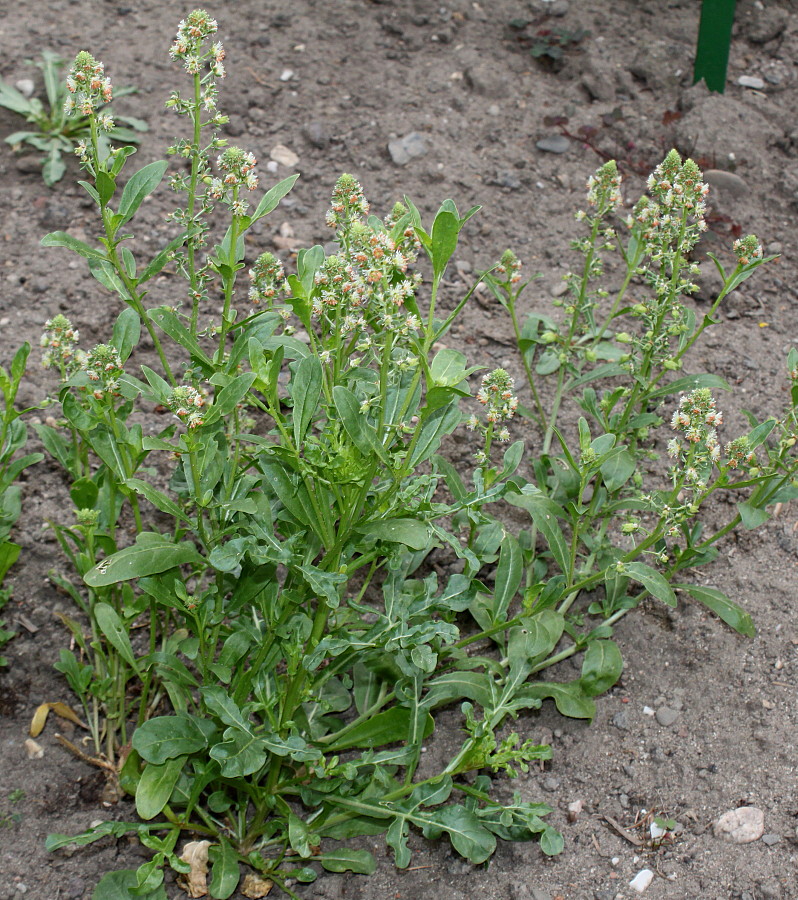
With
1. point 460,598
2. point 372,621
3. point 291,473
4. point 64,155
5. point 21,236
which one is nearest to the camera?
point 291,473

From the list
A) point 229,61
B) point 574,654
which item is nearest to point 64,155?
point 229,61

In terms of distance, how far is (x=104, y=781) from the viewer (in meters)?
3.07

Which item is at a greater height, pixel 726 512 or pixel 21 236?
pixel 21 236

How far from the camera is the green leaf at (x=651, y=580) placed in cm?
293

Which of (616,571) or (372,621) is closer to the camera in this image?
(616,571)

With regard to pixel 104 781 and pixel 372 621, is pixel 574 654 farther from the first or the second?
pixel 104 781

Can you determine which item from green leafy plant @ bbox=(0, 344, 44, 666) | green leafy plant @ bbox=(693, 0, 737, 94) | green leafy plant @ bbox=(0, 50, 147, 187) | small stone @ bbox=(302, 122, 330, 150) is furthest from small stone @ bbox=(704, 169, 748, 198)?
green leafy plant @ bbox=(0, 344, 44, 666)

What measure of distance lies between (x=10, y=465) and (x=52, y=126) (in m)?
2.58

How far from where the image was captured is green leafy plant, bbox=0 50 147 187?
491cm

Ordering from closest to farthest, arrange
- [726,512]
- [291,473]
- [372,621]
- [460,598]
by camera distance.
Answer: [291,473] < [460,598] < [372,621] < [726,512]

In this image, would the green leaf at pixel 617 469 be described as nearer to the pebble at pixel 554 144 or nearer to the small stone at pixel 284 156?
the pebble at pixel 554 144

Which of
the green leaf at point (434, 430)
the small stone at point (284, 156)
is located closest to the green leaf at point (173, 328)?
the green leaf at point (434, 430)

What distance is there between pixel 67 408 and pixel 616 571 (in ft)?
5.44

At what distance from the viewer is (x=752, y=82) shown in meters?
5.57
